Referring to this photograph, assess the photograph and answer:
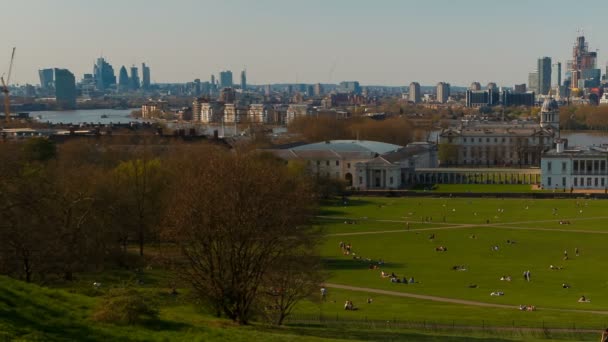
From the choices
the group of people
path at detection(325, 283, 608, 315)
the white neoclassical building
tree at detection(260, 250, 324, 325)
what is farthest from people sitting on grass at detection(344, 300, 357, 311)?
the white neoclassical building

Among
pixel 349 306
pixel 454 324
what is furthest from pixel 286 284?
pixel 349 306

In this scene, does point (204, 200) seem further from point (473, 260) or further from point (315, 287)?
point (473, 260)

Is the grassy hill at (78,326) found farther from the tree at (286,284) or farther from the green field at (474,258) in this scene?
the green field at (474,258)

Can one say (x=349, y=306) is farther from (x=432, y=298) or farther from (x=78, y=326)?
(x=78, y=326)

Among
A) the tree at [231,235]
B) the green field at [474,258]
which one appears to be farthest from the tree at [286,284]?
the green field at [474,258]

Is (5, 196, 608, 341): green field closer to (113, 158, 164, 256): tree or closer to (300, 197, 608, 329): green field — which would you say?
(300, 197, 608, 329): green field

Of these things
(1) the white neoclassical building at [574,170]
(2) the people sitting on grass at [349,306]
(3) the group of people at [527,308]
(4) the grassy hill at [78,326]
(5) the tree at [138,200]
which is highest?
(4) the grassy hill at [78,326]
